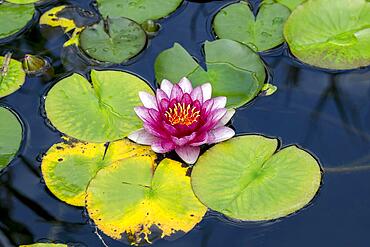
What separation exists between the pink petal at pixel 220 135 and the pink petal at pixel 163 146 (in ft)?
0.61

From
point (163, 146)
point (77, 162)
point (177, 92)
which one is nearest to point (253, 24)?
point (177, 92)

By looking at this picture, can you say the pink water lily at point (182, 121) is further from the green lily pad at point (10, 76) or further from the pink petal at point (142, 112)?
the green lily pad at point (10, 76)

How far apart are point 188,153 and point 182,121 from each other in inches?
6.0

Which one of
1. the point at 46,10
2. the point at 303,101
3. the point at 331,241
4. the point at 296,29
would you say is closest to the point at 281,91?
the point at 303,101

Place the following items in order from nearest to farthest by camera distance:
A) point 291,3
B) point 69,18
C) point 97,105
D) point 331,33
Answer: point 97,105 → point 331,33 → point 291,3 → point 69,18

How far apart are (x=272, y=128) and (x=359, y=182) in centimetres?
49

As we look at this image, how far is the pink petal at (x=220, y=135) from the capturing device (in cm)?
269

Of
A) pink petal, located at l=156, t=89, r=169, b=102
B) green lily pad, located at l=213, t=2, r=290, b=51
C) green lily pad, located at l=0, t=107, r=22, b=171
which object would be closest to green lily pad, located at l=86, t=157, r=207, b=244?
pink petal, located at l=156, t=89, r=169, b=102

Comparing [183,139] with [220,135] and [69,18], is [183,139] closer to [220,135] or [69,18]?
[220,135]

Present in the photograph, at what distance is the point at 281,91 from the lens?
118 inches

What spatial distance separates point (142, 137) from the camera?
2.70 m

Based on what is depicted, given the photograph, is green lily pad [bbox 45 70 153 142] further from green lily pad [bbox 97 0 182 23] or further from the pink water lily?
green lily pad [bbox 97 0 182 23]

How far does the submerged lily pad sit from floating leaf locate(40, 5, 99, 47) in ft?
2.91

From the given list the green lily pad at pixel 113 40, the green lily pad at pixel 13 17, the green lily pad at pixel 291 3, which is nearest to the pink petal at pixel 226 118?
the green lily pad at pixel 113 40
